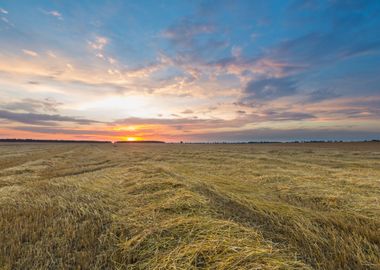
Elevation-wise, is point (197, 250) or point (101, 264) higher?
point (197, 250)

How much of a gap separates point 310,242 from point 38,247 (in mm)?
5149

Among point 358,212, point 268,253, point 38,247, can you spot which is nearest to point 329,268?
point 268,253

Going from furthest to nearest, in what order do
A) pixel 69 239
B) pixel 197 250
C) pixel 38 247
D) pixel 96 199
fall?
pixel 96 199 < pixel 69 239 < pixel 38 247 < pixel 197 250

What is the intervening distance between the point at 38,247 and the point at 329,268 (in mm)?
5130

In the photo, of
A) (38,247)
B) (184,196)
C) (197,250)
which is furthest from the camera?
(184,196)

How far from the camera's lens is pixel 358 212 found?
635cm

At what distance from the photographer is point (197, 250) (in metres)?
3.93

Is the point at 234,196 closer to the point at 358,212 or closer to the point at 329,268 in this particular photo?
the point at 358,212

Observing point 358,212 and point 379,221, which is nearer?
point 379,221

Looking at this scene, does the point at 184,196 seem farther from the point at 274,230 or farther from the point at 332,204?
the point at 332,204

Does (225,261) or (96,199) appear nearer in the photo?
(225,261)

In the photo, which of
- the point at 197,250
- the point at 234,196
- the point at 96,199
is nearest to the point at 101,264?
the point at 197,250

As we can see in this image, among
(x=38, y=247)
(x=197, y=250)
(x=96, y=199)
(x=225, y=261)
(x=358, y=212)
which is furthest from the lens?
(x=96, y=199)

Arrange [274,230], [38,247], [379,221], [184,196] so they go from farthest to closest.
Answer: [184,196]
[379,221]
[274,230]
[38,247]
